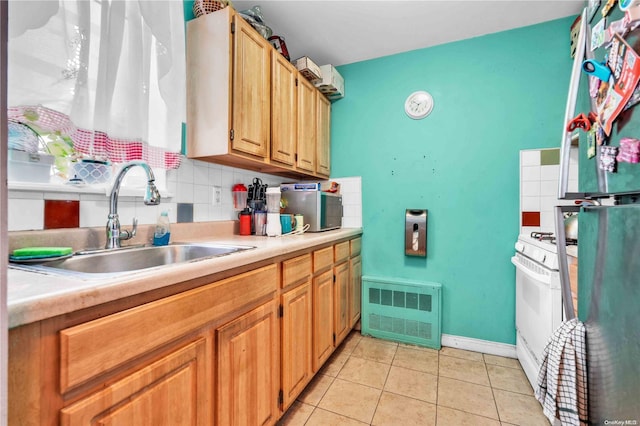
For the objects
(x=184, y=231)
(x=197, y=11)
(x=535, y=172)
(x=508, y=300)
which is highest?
(x=197, y=11)

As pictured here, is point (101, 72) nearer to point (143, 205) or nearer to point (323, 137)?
point (143, 205)

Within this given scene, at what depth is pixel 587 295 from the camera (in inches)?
31.0

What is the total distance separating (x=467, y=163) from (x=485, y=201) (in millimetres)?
324

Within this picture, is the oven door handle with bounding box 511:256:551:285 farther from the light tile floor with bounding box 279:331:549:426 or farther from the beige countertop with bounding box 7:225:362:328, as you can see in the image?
the beige countertop with bounding box 7:225:362:328

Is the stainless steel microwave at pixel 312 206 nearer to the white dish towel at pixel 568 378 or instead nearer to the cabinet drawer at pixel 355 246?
the cabinet drawer at pixel 355 246

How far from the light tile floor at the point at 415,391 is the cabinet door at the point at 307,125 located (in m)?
1.48

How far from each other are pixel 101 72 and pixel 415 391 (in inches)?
84.1

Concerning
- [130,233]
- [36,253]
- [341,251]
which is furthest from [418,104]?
[36,253]

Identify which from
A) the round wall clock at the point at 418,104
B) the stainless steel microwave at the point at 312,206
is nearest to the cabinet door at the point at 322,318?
the stainless steel microwave at the point at 312,206

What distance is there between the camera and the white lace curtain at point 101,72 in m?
0.80

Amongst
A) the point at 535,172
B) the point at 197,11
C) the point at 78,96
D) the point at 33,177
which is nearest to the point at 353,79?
the point at 197,11

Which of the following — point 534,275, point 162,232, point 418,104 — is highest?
point 418,104

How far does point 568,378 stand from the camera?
2.43 ft

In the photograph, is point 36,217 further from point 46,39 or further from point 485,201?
point 485,201
